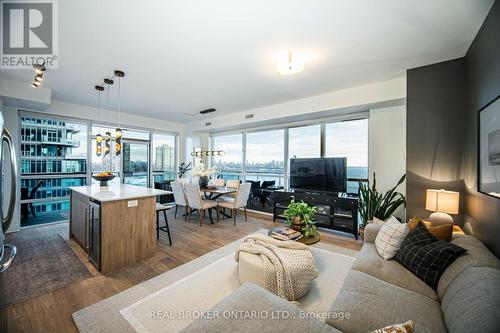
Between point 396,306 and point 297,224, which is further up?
point 297,224

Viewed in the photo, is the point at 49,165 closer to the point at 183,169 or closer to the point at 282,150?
the point at 183,169

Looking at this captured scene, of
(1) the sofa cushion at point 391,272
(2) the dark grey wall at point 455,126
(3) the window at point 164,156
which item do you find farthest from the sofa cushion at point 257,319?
→ (3) the window at point 164,156

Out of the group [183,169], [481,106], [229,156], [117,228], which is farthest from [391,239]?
[183,169]

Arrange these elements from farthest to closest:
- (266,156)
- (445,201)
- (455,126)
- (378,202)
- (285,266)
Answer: (266,156) < (378,202) < (455,126) < (445,201) < (285,266)

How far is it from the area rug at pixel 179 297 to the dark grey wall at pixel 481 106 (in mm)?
1421

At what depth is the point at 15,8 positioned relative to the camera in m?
1.86

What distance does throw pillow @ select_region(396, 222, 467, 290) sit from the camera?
1.58 m

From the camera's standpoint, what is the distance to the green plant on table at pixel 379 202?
3.36 metres

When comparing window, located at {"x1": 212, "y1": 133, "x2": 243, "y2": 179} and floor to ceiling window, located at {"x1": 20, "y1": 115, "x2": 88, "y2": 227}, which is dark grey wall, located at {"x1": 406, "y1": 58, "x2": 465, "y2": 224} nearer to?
window, located at {"x1": 212, "y1": 133, "x2": 243, "y2": 179}

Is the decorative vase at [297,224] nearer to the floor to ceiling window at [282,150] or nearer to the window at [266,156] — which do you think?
the floor to ceiling window at [282,150]

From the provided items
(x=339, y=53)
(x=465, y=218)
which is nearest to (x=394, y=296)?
Answer: (x=465, y=218)

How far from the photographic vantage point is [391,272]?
5.82ft

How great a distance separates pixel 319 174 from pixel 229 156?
3164 mm

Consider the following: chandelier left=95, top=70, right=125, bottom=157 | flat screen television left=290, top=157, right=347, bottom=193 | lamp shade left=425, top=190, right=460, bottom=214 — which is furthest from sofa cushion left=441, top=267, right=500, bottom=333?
chandelier left=95, top=70, right=125, bottom=157
